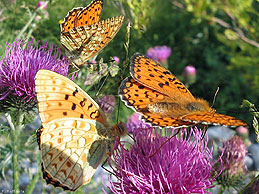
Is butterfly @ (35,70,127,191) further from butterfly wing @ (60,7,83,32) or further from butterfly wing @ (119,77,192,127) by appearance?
butterfly wing @ (60,7,83,32)

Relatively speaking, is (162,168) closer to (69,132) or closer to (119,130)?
(119,130)

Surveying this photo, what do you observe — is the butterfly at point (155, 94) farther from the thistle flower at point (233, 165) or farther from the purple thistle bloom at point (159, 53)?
the purple thistle bloom at point (159, 53)

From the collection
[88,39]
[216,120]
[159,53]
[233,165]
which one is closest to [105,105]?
[88,39]

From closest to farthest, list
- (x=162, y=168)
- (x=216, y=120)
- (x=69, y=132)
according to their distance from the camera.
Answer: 1. (x=216, y=120)
2. (x=162, y=168)
3. (x=69, y=132)

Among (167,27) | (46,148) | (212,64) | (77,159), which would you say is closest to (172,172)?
(77,159)

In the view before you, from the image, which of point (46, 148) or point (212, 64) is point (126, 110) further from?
point (46, 148)

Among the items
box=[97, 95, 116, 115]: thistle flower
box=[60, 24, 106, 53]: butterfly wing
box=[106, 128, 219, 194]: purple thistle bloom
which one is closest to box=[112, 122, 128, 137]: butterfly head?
box=[106, 128, 219, 194]: purple thistle bloom
